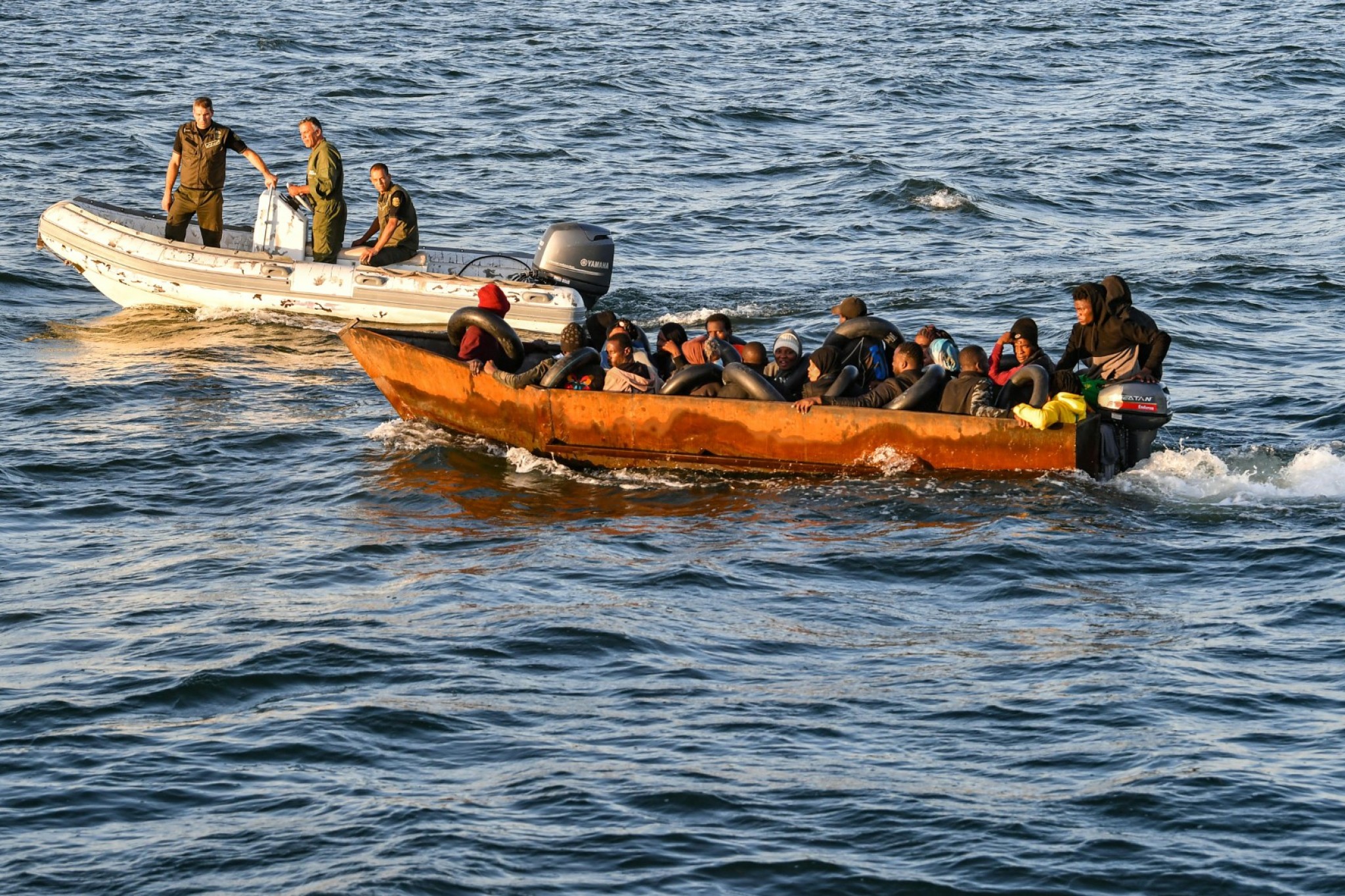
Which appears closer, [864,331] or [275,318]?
[864,331]

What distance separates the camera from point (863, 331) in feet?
47.3

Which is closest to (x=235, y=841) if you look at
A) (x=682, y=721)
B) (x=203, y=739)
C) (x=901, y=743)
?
(x=203, y=739)

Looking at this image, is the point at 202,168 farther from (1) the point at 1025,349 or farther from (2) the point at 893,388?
(1) the point at 1025,349

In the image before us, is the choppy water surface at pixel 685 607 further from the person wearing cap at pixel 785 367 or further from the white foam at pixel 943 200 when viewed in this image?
the person wearing cap at pixel 785 367

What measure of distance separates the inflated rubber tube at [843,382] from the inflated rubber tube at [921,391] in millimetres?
456

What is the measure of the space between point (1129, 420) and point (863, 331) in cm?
222

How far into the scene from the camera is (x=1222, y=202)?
84.3 feet

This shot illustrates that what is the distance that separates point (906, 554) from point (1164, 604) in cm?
182

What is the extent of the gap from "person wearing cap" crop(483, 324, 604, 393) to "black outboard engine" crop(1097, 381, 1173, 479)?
4007 millimetres

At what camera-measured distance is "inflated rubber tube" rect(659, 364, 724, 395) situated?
1423cm

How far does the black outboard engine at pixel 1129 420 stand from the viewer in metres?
13.4

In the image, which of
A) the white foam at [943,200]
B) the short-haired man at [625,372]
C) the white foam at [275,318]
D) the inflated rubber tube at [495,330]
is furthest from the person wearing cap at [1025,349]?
the white foam at [943,200]

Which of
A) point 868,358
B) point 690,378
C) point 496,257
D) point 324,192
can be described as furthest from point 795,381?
point 324,192

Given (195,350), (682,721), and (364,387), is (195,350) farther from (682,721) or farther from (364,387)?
(682,721)
